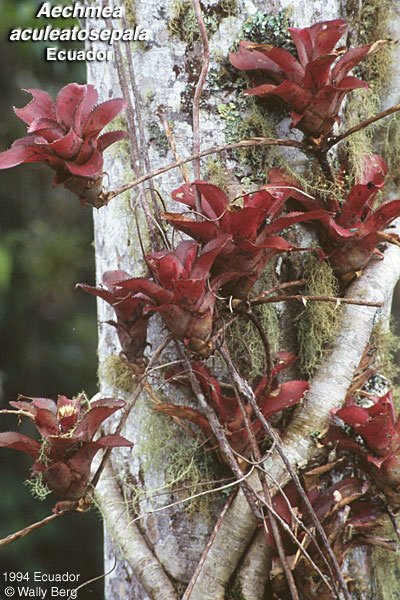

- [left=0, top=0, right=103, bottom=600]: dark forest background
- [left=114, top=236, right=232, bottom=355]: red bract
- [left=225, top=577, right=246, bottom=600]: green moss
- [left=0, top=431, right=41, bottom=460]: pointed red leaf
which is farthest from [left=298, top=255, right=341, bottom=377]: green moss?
[left=0, top=0, right=103, bottom=600]: dark forest background

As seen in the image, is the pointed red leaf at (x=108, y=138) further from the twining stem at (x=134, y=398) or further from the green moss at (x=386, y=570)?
the green moss at (x=386, y=570)

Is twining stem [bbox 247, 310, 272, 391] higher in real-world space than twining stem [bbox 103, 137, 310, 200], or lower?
lower

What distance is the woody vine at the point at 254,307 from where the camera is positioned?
1.01 m

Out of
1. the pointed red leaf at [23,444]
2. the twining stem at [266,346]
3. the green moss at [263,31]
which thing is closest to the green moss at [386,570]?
the twining stem at [266,346]

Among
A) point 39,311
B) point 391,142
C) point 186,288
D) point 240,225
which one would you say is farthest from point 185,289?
point 39,311

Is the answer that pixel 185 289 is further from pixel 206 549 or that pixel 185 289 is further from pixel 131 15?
pixel 131 15

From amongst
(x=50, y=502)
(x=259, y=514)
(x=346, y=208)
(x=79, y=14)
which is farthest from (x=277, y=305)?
(x=50, y=502)

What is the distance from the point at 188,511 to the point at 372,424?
1.06 feet

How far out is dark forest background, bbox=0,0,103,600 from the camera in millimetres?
2890

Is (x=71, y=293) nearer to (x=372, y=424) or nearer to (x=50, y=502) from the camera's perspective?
Result: (x=50, y=502)

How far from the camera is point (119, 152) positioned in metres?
1.25

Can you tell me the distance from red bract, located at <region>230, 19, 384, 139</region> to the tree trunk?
79mm

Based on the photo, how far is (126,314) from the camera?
3.71 feet

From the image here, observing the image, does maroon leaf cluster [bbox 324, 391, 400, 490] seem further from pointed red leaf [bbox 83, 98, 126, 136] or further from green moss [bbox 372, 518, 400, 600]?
pointed red leaf [bbox 83, 98, 126, 136]
